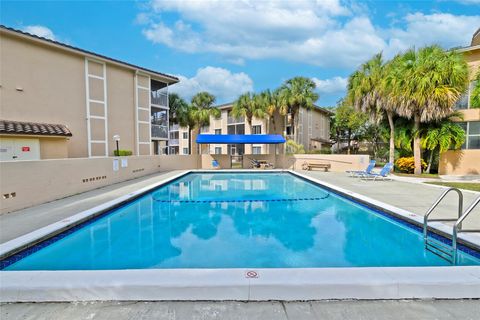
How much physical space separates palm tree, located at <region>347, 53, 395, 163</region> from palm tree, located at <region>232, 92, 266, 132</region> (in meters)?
10.1

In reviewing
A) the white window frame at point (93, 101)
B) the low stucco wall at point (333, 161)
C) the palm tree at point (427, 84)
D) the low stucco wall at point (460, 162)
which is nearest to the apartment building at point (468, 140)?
the low stucco wall at point (460, 162)

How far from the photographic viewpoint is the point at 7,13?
14719 mm

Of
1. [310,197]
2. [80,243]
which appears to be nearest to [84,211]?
[80,243]

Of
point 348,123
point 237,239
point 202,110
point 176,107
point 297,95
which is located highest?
point 297,95

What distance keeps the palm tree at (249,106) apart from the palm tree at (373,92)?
397 inches

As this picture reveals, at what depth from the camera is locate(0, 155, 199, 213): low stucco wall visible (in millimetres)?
7562

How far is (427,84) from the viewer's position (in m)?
15.4

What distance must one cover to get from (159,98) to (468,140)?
24443 mm

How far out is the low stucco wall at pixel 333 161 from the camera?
20469 mm

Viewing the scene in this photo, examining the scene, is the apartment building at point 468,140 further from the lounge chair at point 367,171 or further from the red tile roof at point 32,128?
the red tile roof at point 32,128

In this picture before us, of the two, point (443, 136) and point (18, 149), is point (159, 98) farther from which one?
point (443, 136)

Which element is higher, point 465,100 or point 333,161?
point 465,100

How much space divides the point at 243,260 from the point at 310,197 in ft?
22.3

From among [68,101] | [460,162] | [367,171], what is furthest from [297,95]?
[68,101]
